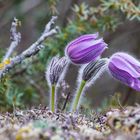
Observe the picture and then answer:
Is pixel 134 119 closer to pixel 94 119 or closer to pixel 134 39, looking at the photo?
pixel 94 119

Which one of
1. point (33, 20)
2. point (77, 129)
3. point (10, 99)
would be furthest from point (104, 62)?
point (33, 20)

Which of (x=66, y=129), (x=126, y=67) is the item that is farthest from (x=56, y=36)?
(x=66, y=129)

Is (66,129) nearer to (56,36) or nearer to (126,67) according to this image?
(126,67)

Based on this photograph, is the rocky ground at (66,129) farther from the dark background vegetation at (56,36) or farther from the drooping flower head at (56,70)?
the dark background vegetation at (56,36)

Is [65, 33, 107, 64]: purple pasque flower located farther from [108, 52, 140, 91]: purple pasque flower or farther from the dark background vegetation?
the dark background vegetation

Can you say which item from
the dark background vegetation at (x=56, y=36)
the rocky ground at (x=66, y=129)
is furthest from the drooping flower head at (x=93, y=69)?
the rocky ground at (x=66, y=129)
